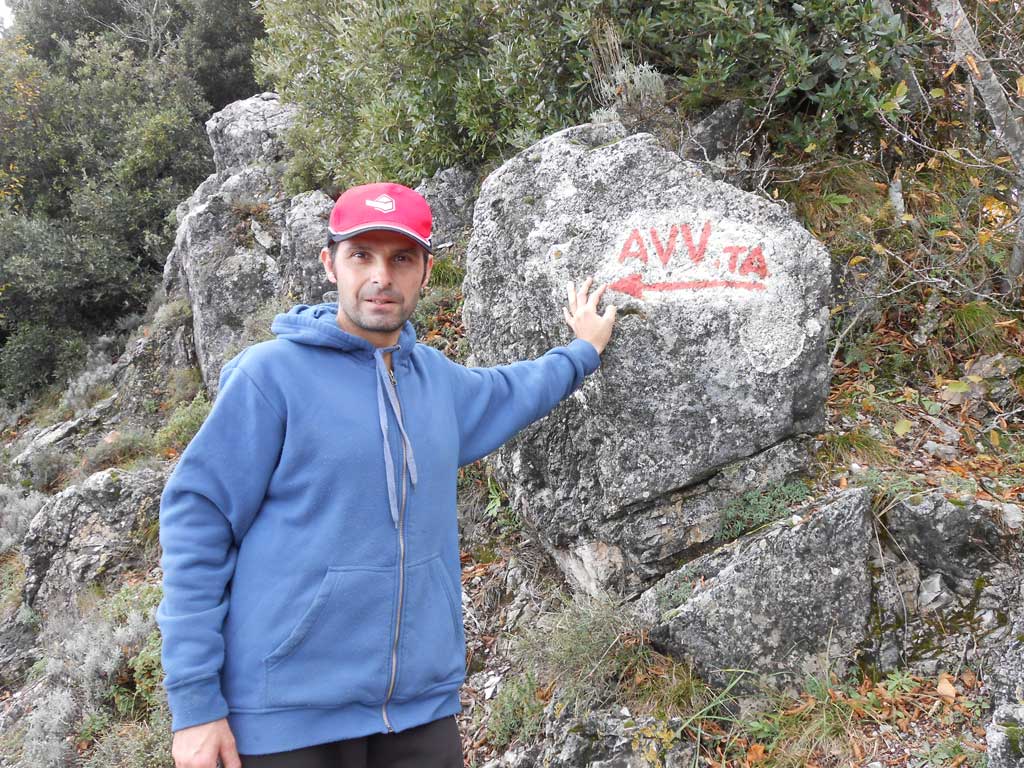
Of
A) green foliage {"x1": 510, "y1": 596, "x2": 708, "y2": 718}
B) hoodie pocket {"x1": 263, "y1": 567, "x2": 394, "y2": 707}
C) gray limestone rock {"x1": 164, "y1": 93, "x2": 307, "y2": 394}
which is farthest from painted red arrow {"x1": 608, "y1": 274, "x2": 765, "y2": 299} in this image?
gray limestone rock {"x1": 164, "y1": 93, "x2": 307, "y2": 394}

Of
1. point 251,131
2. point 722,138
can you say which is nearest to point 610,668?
point 722,138

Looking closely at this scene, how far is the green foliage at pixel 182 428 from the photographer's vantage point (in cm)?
800

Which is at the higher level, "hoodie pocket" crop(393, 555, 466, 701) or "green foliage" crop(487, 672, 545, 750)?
"hoodie pocket" crop(393, 555, 466, 701)

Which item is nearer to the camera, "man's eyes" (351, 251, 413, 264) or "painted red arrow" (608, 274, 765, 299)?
"man's eyes" (351, 251, 413, 264)

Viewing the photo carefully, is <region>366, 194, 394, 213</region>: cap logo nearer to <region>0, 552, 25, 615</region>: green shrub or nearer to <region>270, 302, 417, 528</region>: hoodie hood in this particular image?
<region>270, 302, 417, 528</region>: hoodie hood

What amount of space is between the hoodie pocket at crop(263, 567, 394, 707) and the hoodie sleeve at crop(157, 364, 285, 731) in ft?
0.67

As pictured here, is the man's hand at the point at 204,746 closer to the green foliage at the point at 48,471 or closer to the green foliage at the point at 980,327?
the green foliage at the point at 980,327

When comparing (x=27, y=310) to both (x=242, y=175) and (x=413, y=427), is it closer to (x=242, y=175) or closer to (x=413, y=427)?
(x=242, y=175)

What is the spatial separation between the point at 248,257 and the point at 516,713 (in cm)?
705

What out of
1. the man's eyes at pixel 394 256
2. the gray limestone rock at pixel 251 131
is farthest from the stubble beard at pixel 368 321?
the gray limestone rock at pixel 251 131

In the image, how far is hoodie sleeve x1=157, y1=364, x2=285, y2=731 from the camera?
2172mm

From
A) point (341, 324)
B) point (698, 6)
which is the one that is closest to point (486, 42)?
point (698, 6)

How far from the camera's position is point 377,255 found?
2.63m

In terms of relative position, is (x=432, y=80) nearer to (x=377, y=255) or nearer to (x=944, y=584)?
(x=377, y=255)
